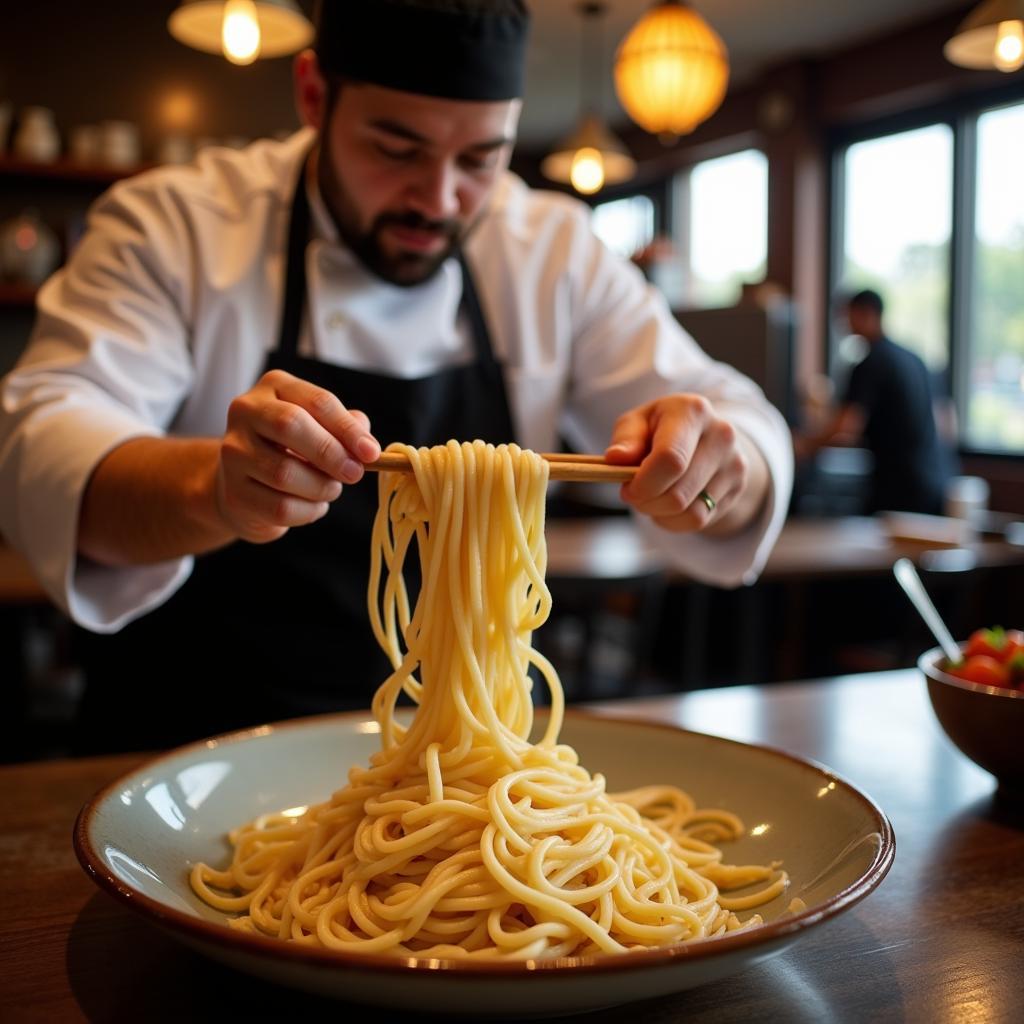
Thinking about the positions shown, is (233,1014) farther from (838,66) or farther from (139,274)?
(838,66)

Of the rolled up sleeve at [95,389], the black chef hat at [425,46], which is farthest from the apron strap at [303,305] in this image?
the black chef hat at [425,46]

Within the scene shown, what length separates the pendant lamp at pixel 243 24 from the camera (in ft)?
11.2

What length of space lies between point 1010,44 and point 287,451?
11.0 ft

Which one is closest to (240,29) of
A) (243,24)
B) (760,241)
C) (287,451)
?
(243,24)

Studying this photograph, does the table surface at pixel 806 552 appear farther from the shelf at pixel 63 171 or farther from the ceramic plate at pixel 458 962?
the shelf at pixel 63 171

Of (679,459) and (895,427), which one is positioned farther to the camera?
(895,427)

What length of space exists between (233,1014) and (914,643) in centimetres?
351

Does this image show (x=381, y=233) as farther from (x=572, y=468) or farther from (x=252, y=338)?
(x=572, y=468)

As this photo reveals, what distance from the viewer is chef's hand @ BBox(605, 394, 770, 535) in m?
1.06

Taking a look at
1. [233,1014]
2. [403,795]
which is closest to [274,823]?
[403,795]

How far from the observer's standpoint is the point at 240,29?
3445mm

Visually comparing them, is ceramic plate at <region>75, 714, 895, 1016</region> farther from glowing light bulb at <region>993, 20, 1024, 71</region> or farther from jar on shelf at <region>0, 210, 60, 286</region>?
jar on shelf at <region>0, 210, 60, 286</region>

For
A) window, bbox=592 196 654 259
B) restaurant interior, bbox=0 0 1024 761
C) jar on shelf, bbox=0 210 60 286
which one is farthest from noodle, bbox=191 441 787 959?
window, bbox=592 196 654 259

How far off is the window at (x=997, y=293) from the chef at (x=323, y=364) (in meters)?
5.49
